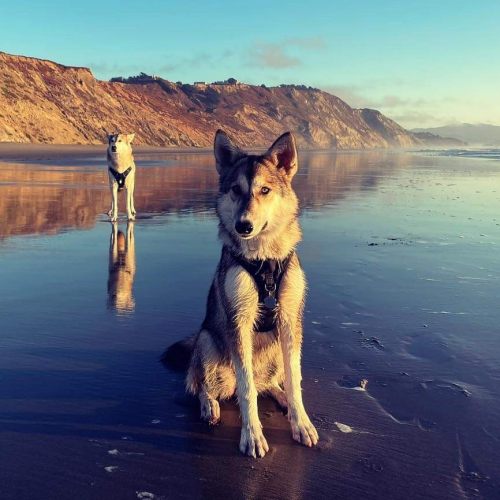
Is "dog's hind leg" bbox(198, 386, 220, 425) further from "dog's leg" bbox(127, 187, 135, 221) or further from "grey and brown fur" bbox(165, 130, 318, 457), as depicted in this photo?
"dog's leg" bbox(127, 187, 135, 221)

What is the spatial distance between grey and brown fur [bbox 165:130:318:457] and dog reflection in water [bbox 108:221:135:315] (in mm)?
1921

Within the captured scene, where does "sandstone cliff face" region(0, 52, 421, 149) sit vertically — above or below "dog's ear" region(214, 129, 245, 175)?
above

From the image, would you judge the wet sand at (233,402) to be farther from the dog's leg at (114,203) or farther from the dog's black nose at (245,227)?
the dog's leg at (114,203)

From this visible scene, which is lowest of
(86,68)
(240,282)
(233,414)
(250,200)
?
(233,414)

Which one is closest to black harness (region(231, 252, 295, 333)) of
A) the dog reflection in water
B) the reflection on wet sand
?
the dog reflection in water

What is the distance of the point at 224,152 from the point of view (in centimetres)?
407

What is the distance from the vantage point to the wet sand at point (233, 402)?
2799mm

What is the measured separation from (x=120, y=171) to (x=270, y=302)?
Result: 9.70 meters

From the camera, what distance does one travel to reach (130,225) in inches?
441

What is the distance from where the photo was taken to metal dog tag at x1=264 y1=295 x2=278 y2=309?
340 cm

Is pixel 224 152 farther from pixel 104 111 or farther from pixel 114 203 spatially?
pixel 104 111

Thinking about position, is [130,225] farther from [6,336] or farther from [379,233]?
[6,336]

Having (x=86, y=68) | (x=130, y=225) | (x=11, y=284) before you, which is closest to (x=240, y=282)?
(x=11, y=284)

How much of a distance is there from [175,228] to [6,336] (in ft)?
20.7
